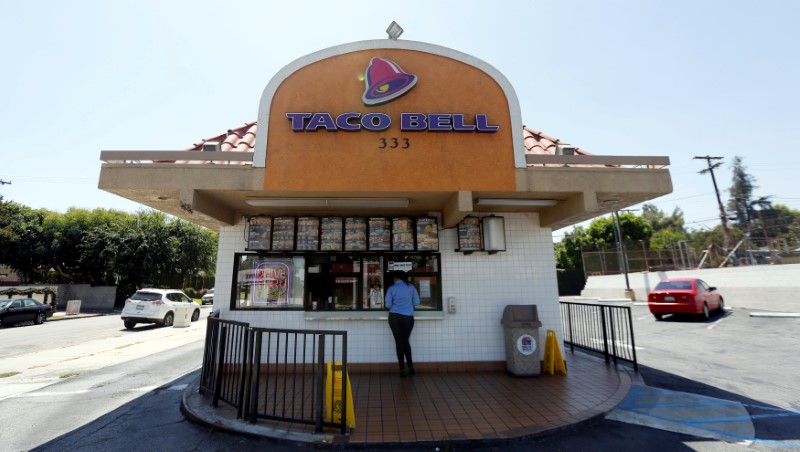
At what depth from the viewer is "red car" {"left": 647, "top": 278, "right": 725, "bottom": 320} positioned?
1336 cm

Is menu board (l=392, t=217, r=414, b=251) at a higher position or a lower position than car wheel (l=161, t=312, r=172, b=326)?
higher

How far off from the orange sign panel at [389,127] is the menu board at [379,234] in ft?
4.14

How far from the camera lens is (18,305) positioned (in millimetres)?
16359

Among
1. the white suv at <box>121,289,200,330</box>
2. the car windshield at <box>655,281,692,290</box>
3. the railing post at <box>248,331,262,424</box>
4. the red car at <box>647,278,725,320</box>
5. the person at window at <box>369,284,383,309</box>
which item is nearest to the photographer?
the railing post at <box>248,331,262,424</box>

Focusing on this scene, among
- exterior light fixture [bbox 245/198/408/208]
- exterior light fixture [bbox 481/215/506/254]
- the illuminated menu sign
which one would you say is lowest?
the illuminated menu sign

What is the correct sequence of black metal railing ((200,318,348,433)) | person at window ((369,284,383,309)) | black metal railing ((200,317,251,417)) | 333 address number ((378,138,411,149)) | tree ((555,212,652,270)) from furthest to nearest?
tree ((555,212,652,270)) < person at window ((369,284,383,309)) < 333 address number ((378,138,411,149)) < black metal railing ((200,317,251,417)) < black metal railing ((200,318,348,433))

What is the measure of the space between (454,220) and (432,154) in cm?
138

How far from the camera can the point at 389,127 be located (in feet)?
A: 20.0

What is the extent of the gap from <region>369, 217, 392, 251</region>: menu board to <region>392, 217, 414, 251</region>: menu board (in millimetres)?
124

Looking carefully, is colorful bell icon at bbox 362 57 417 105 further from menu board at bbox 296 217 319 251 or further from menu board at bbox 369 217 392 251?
menu board at bbox 296 217 319 251

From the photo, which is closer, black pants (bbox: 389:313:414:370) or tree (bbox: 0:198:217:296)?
black pants (bbox: 389:313:414:370)

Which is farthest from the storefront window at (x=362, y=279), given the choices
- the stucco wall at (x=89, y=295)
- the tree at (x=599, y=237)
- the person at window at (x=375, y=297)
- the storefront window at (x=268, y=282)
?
the tree at (x=599, y=237)

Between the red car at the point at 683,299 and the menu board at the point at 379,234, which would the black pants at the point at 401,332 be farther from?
the red car at the point at 683,299

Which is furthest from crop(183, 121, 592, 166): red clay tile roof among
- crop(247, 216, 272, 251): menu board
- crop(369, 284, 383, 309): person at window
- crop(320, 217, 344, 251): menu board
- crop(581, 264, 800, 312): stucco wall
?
crop(581, 264, 800, 312): stucco wall
